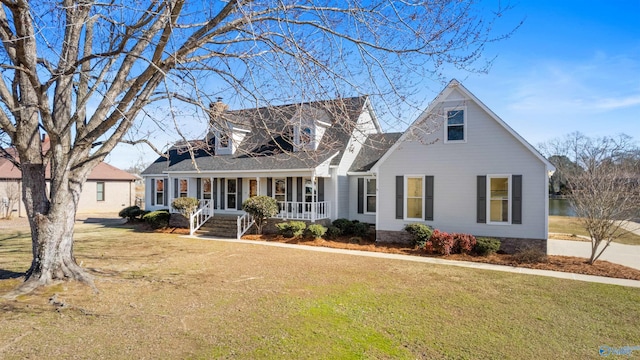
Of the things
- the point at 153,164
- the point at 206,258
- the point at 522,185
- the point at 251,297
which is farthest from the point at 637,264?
the point at 153,164

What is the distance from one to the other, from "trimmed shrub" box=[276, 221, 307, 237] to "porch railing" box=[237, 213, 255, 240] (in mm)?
1979

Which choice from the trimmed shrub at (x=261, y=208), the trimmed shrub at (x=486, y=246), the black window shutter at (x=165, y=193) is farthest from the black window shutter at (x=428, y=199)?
the black window shutter at (x=165, y=193)

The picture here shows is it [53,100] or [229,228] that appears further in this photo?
[229,228]

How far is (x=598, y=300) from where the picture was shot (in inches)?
296

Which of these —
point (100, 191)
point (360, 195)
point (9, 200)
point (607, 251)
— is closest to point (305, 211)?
point (360, 195)

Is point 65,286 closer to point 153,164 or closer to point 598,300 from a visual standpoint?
point 598,300

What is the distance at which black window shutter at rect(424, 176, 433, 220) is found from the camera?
46.0ft

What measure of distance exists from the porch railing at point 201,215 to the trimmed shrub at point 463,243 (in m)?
12.6

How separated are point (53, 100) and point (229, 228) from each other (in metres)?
11.1

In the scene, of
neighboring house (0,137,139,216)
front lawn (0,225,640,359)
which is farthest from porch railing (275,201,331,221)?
neighboring house (0,137,139,216)

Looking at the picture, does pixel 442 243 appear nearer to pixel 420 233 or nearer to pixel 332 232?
pixel 420 233

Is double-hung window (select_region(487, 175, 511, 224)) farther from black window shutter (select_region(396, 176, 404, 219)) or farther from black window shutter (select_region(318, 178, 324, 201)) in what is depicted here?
black window shutter (select_region(318, 178, 324, 201))

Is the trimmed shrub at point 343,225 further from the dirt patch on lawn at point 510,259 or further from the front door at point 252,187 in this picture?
the front door at point 252,187

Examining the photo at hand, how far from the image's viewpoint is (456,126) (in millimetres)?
13672
